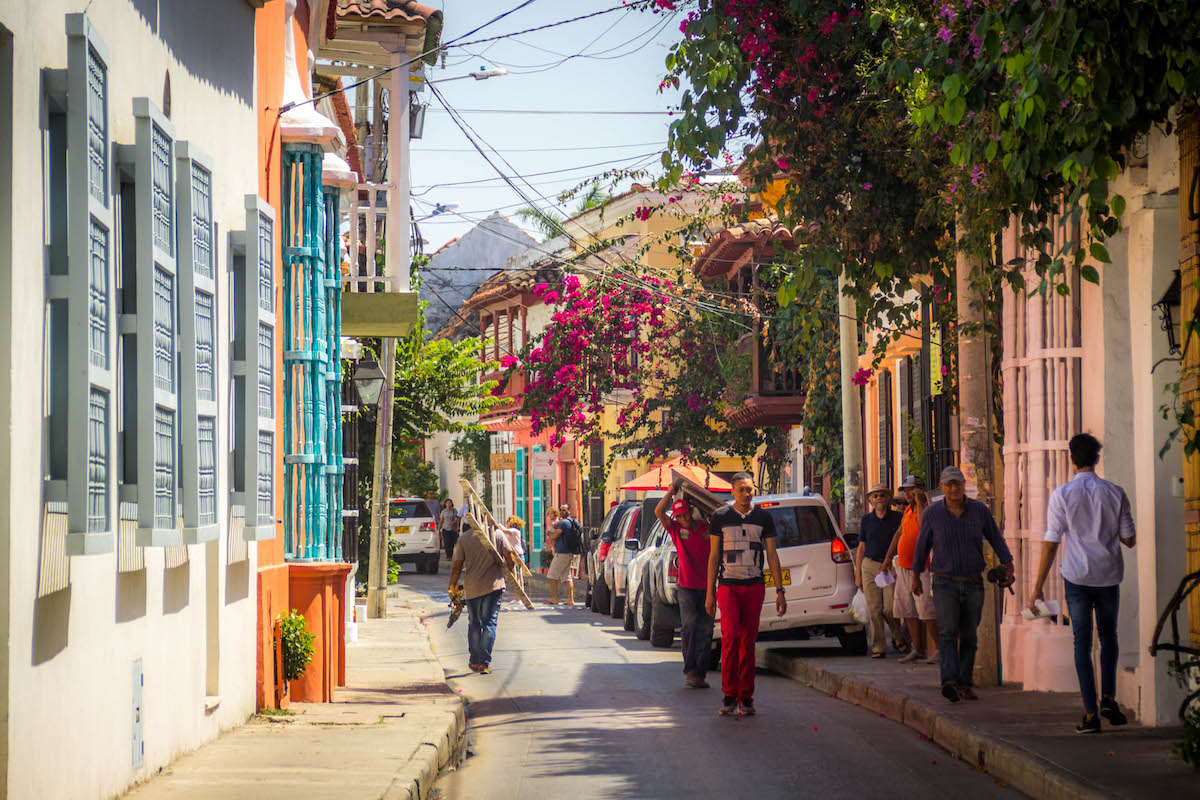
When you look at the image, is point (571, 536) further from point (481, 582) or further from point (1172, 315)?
point (1172, 315)

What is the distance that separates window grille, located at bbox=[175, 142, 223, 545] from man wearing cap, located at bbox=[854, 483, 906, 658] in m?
9.01

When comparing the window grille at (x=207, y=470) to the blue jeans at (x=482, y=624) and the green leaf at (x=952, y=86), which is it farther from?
the blue jeans at (x=482, y=624)

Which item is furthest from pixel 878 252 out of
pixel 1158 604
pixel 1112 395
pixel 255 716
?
pixel 255 716

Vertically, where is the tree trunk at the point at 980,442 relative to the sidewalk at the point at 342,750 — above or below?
above

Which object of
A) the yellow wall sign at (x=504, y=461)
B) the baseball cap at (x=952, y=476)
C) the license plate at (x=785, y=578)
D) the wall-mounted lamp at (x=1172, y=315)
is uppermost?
the wall-mounted lamp at (x=1172, y=315)

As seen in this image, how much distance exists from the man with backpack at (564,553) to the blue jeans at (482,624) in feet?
41.6

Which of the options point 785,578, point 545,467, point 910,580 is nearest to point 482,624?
point 785,578

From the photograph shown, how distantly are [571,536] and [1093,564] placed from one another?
67.1ft

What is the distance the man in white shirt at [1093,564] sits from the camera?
10367 mm

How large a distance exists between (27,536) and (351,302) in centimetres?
1115

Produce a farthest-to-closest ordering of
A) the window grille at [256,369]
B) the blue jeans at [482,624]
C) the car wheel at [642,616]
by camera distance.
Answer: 1. the car wheel at [642,616]
2. the blue jeans at [482,624]
3. the window grille at [256,369]

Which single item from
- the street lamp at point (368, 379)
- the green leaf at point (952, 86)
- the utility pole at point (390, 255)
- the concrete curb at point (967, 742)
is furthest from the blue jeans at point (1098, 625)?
the street lamp at point (368, 379)

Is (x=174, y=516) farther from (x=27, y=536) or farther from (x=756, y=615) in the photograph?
(x=756, y=615)

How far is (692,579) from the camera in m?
15.1
